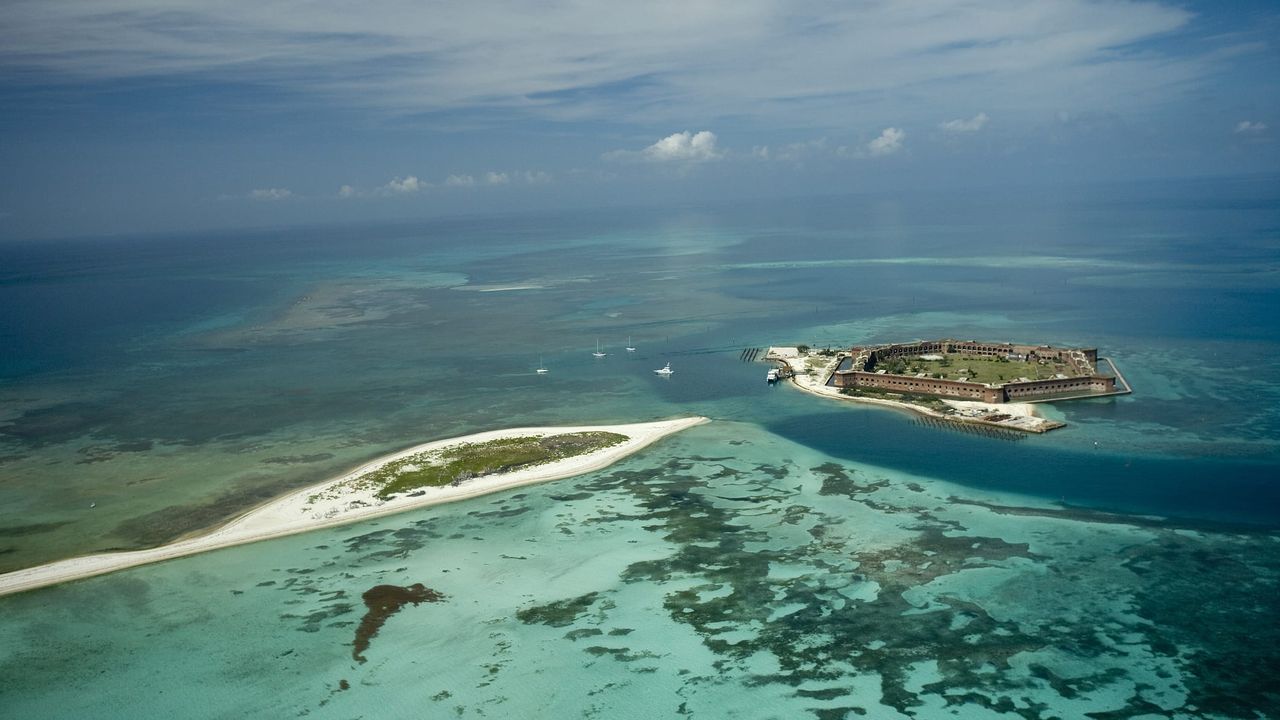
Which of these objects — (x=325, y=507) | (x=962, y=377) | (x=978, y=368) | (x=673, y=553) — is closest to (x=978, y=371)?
(x=978, y=368)

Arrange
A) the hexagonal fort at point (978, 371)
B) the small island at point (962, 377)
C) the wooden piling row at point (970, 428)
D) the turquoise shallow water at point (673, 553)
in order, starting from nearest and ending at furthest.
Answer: the turquoise shallow water at point (673, 553), the wooden piling row at point (970, 428), the small island at point (962, 377), the hexagonal fort at point (978, 371)

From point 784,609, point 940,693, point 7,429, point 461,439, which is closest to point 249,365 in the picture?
A: point 7,429

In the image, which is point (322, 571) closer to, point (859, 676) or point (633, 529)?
point (633, 529)

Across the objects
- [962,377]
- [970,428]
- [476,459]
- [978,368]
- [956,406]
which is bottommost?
[476,459]

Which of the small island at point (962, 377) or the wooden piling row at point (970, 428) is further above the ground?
the small island at point (962, 377)

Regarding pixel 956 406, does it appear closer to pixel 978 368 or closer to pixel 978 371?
pixel 978 371

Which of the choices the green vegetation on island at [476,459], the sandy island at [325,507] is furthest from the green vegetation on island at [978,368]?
the green vegetation on island at [476,459]

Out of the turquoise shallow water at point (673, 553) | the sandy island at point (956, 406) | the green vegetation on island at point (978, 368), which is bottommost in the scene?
the turquoise shallow water at point (673, 553)

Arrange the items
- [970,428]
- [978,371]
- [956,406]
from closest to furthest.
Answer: [970,428], [956,406], [978,371]

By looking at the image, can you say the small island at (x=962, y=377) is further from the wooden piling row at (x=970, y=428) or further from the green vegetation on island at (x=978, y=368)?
the wooden piling row at (x=970, y=428)
